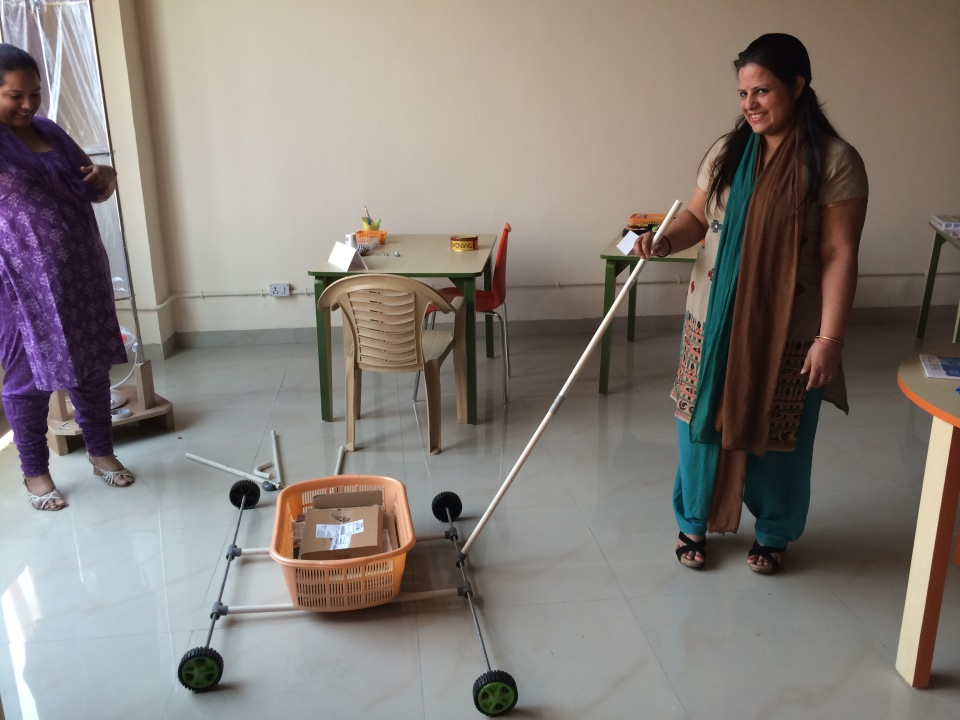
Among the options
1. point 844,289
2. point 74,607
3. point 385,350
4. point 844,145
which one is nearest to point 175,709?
point 74,607

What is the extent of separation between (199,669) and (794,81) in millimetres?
2069

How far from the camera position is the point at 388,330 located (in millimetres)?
3121

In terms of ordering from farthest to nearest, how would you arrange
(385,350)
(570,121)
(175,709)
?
(570,121) < (385,350) < (175,709)

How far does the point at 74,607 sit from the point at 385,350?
1.45m

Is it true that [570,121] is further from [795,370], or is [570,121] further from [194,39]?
[795,370]

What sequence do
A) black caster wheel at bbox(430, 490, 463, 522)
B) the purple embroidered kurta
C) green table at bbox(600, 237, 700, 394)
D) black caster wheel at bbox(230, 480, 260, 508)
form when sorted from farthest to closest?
1. green table at bbox(600, 237, 700, 394)
2. black caster wheel at bbox(230, 480, 260, 508)
3. black caster wheel at bbox(430, 490, 463, 522)
4. the purple embroidered kurta

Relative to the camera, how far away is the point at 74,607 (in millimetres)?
2203

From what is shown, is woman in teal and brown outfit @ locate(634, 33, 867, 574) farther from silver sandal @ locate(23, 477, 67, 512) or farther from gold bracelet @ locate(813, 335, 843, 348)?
silver sandal @ locate(23, 477, 67, 512)

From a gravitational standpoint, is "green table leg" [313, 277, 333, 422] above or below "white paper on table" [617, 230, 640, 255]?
below

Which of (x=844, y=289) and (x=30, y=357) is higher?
(x=844, y=289)

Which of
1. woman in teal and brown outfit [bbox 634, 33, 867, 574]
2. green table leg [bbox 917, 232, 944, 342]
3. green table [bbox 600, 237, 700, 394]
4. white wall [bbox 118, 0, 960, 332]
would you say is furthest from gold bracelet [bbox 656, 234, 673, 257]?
green table leg [bbox 917, 232, 944, 342]

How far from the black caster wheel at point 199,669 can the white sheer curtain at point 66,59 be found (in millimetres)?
2070

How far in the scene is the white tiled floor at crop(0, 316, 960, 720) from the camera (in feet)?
6.08

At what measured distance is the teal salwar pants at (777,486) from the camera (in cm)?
222
